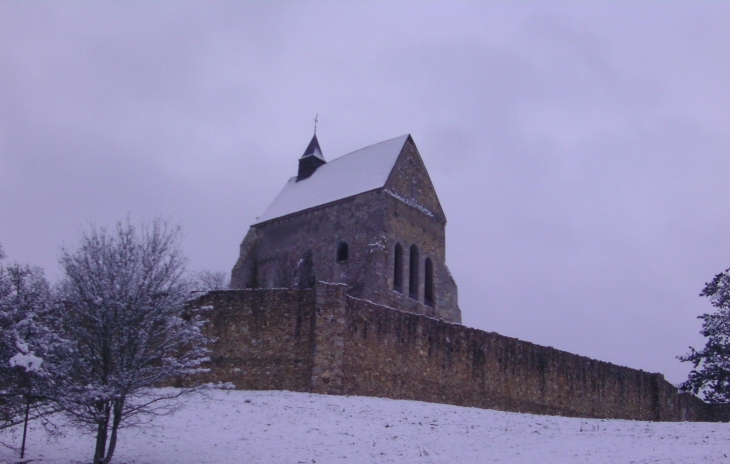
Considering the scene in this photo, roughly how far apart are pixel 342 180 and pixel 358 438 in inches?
956

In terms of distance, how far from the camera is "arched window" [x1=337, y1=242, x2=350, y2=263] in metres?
37.9

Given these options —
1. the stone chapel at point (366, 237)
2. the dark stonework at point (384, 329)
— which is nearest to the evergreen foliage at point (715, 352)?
the dark stonework at point (384, 329)

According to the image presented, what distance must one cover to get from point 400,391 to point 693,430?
8.61m

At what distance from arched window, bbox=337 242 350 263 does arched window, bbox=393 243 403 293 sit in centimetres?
241

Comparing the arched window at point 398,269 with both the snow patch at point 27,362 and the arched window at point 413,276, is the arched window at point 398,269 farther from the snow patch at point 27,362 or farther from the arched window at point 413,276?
the snow patch at point 27,362

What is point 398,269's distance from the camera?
37750 millimetres

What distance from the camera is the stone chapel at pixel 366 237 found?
3678 centimetres

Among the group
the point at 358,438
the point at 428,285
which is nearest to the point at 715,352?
the point at 428,285

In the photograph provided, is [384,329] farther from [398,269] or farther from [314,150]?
[314,150]

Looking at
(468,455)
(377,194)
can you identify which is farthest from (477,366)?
(377,194)

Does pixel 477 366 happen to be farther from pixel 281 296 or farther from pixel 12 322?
pixel 12 322

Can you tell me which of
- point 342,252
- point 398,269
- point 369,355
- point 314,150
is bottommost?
point 369,355

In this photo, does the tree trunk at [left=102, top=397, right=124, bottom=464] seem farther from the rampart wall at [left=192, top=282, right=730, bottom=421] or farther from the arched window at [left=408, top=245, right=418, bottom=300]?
the arched window at [left=408, top=245, right=418, bottom=300]

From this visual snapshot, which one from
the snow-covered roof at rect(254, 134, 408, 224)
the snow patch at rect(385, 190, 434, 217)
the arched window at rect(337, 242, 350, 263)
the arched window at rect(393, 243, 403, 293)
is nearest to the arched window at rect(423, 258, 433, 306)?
the arched window at rect(393, 243, 403, 293)
